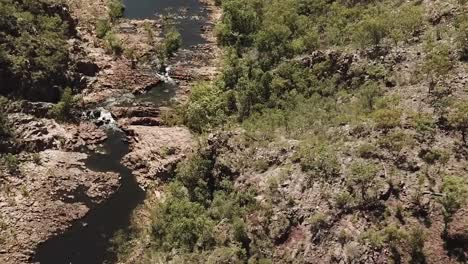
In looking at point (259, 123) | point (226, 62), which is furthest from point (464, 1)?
point (226, 62)

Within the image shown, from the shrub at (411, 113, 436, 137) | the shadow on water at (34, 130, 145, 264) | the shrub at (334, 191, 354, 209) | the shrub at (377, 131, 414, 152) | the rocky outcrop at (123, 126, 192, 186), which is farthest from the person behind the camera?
the rocky outcrop at (123, 126, 192, 186)

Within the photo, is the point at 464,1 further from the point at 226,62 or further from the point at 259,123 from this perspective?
the point at 226,62

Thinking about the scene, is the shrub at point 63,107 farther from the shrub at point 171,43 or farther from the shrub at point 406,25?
the shrub at point 406,25

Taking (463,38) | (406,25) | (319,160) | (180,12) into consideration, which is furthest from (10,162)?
(463,38)

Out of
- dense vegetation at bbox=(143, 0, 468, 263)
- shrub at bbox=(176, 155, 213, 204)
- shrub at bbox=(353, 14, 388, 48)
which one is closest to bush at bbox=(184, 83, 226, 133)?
dense vegetation at bbox=(143, 0, 468, 263)

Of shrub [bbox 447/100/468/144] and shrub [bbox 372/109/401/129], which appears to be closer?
shrub [bbox 447/100/468/144]

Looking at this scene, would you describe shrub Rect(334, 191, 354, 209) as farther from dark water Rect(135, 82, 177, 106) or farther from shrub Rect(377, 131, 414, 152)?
dark water Rect(135, 82, 177, 106)

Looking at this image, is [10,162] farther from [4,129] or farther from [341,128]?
[341,128]

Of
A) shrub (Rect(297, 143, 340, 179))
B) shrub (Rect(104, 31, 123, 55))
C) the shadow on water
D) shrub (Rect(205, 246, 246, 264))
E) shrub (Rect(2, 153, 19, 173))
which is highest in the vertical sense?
shrub (Rect(104, 31, 123, 55))
